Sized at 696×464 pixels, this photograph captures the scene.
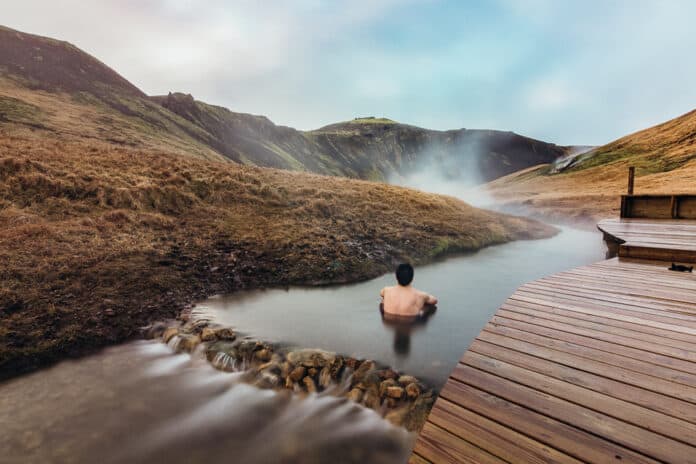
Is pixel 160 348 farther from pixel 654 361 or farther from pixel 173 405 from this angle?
pixel 654 361

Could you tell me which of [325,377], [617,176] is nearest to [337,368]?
[325,377]

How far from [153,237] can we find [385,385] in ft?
33.1

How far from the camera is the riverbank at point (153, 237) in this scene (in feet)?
22.9

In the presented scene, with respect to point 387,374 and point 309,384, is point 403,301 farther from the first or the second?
point 309,384

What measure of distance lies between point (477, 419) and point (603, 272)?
5.21m

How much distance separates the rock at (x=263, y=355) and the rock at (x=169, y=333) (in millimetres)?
2056

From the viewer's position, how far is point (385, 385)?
5316 mm

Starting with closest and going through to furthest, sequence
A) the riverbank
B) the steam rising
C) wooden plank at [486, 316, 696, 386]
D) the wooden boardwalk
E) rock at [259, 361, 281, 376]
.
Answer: the wooden boardwalk < wooden plank at [486, 316, 696, 386] < rock at [259, 361, 281, 376] < the riverbank < the steam rising

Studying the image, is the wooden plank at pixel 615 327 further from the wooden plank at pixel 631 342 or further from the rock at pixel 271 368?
the rock at pixel 271 368

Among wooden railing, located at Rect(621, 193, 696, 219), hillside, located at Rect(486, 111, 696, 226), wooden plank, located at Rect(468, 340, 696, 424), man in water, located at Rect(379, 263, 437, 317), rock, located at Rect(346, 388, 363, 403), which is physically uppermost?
hillside, located at Rect(486, 111, 696, 226)

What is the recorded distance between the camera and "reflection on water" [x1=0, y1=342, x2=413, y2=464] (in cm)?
412

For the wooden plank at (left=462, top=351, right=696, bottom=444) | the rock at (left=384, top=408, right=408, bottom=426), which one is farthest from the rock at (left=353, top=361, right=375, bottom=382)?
the wooden plank at (left=462, top=351, right=696, bottom=444)

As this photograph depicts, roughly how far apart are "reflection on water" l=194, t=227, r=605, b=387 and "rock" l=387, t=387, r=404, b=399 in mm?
751

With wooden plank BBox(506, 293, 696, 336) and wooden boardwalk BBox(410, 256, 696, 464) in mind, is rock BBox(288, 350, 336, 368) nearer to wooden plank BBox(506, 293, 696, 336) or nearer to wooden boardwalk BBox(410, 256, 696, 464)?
wooden boardwalk BBox(410, 256, 696, 464)
